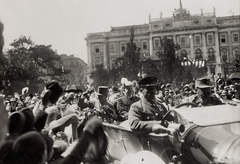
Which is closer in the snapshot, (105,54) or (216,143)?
(216,143)

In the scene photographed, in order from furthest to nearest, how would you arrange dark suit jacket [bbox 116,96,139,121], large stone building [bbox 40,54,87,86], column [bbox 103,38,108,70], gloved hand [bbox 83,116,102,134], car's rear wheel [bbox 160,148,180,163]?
column [bbox 103,38,108,70] → large stone building [bbox 40,54,87,86] → dark suit jacket [bbox 116,96,139,121] → car's rear wheel [bbox 160,148,180,163] → gloved hand [bbox 83,116,102,134]

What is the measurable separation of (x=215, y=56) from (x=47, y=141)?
6379cm

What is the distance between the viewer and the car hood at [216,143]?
2670 mm

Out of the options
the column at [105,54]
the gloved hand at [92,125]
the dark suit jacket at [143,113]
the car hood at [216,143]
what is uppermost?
the column at [105,54]

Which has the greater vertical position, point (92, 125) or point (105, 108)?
point (92, 125)

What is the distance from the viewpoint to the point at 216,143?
2.85 metres

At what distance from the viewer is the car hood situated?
267 centimetres

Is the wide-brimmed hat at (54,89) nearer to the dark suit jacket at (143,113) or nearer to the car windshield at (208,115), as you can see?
the dark suit jacket at (143,113)

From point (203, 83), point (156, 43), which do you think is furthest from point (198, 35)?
point (203, 83)

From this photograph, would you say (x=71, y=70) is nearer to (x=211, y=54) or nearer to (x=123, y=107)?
(x=211, y=54)

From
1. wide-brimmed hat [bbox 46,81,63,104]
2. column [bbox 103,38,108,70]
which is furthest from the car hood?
column [bbox 103,38,108,70]

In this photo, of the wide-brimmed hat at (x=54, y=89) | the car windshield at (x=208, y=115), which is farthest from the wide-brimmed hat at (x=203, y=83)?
the wide-brimmed hat at (x=54, y=89)

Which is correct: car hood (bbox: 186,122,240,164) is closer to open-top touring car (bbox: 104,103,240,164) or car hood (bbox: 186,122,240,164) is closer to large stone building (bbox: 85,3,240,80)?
open-top touring car (bbox: 104,103,240,164)

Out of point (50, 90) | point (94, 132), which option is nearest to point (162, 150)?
point (94, 132)
